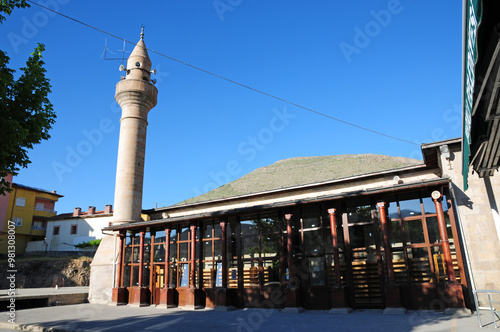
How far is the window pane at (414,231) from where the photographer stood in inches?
427

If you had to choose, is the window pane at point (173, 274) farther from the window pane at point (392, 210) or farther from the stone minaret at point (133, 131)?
the window pane at point (392, 210)

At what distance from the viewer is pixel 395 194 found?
458 inches

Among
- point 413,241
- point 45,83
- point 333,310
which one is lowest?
point 333,310

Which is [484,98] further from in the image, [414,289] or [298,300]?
[298,300]

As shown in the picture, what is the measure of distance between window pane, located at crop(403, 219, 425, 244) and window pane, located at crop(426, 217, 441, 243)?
22 centimetres

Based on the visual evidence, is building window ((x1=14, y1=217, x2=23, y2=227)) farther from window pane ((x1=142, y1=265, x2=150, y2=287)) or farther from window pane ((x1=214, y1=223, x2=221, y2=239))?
window pane ((x1=214, y1=223, x2=221, y2=239))

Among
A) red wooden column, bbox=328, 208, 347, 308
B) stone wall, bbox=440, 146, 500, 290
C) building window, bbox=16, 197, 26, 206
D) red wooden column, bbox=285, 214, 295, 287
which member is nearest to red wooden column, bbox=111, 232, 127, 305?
red wooden column, bbox=285, 214, 295, 287

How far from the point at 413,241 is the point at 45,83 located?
39.3 ft

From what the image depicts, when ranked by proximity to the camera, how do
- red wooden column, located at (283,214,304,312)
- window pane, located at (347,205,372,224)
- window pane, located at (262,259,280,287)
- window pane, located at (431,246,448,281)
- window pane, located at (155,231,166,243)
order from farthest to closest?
1. window pane, located at (155,231,166,243)
2. window pane, located at (262,259,280,287)
3. window pane, located at (347,205,372,224)
4. red wooden column, located at (283,214,304,312)
5. window pane, located at (431,246,448,281)

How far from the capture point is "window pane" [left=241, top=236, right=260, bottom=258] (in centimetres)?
1352

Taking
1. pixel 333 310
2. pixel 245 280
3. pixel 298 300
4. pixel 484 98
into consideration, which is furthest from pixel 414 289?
pixel 484 98

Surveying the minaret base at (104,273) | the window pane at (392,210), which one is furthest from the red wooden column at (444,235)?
the minaret base at (104,273)

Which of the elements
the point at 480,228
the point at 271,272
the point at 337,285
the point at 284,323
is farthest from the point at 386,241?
the point at 271,272

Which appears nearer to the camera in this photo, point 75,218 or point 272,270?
point 272,270
